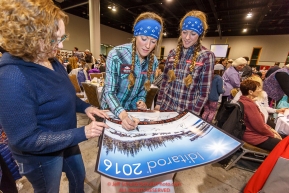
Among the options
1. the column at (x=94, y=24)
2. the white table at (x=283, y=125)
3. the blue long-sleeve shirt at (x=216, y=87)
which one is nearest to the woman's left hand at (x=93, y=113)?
the white table at (x=283, y=125)

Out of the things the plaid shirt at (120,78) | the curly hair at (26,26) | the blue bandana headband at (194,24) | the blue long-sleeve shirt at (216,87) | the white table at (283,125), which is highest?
the blue bandana headband at (194,24)

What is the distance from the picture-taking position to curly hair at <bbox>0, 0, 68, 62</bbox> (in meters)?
0.50

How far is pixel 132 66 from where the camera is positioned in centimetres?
98

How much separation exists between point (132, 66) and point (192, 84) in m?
0.56

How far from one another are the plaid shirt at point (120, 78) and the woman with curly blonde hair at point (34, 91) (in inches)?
10.0

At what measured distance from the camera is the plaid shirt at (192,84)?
3.99 feet

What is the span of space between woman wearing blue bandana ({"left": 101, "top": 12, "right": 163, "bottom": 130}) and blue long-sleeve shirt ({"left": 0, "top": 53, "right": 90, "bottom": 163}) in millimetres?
293

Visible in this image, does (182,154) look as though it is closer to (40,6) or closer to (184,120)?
(184,120)

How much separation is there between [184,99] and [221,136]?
1.92ft

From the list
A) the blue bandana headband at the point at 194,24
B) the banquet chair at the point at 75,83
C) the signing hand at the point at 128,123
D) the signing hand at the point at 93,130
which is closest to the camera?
the signing hand at the point at 93,130

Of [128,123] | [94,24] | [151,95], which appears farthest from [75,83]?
[94,24]

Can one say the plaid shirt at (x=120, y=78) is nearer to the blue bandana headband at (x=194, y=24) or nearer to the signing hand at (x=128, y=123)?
the signing hand at (x=128, y=123)

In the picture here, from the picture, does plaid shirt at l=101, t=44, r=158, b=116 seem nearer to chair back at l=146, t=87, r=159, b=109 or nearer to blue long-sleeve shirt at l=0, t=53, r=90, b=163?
blue long-sleeve shirt at l=0, t=53, r=90, b=163

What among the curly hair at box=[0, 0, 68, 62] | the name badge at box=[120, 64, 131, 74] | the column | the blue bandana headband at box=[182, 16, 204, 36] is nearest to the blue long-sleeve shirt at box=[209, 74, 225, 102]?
the blue bandana headband at box=[182, 16, 204, 36]
